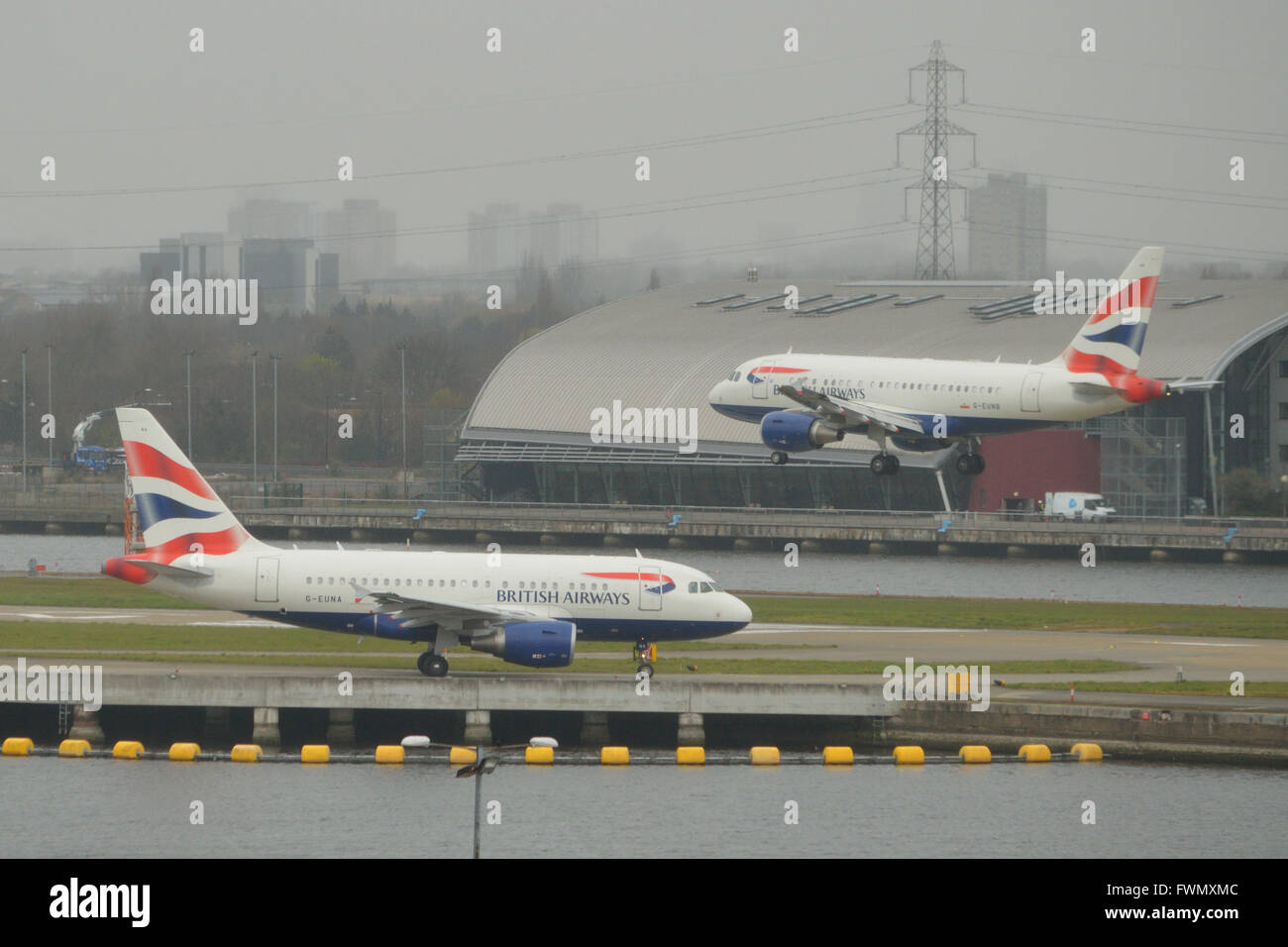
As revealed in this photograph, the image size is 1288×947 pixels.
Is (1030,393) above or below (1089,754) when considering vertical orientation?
above

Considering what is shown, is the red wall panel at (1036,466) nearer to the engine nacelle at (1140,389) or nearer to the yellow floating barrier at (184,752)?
the engine nacelle at (1140,389)

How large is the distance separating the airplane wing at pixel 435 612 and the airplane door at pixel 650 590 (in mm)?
4483

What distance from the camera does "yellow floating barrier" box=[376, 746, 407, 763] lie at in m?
69.8

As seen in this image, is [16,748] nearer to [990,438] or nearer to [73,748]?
[73,748]

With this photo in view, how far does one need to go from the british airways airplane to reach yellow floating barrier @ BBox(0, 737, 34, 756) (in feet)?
113

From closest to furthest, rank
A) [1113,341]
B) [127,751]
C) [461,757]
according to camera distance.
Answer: [461,757] < [127,751] < [1113,341]

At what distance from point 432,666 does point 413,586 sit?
10.1 ft

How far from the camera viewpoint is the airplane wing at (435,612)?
72625mm

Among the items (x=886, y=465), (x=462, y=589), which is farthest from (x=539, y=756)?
(x=886, y=465)

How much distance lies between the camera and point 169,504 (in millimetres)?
76812
